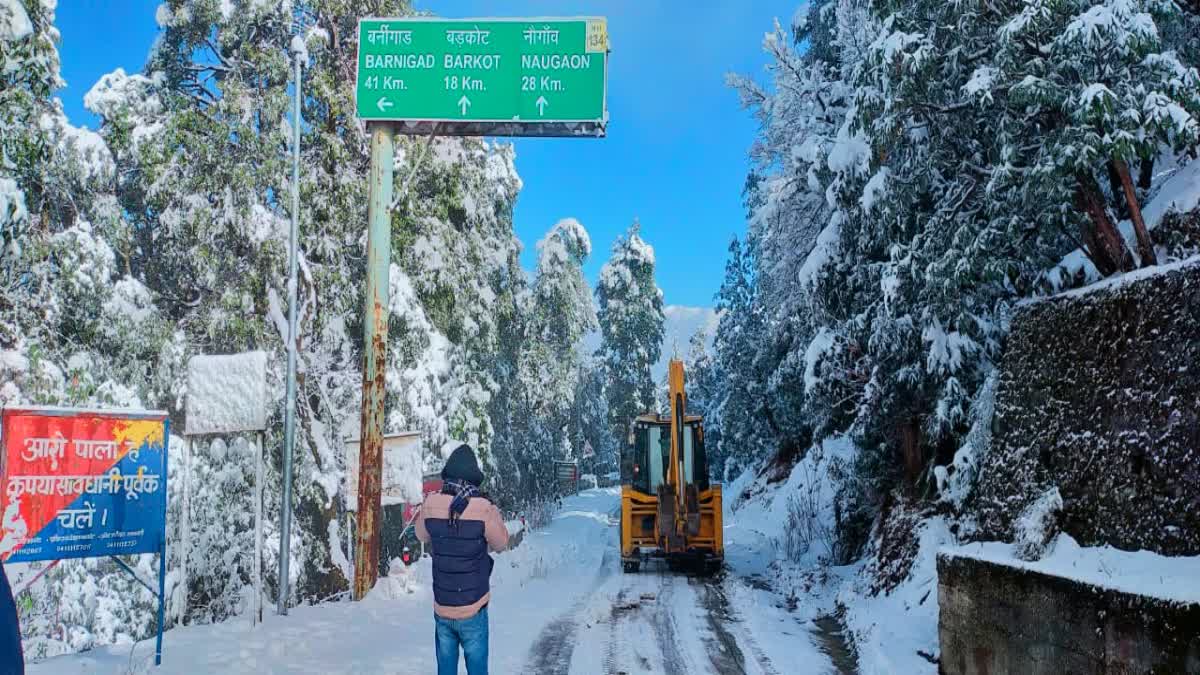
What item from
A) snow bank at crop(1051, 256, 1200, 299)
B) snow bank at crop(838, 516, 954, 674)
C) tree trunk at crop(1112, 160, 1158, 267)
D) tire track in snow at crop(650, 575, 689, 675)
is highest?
tree trunk at crop(1112, 160, 1158, 267)

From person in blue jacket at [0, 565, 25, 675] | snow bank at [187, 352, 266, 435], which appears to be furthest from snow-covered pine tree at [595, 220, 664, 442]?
person in blue jacket at [0, 565, 25, 675]

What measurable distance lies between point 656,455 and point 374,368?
7337 millimetres

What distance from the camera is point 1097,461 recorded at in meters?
6.30

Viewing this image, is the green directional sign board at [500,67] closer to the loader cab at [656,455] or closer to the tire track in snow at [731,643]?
the tire track in snow at [731,643]

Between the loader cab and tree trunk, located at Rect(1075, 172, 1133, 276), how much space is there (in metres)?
9.60

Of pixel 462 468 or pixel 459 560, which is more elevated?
pixel 462 468

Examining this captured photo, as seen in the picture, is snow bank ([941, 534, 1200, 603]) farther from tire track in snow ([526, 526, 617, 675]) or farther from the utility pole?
the utility pole

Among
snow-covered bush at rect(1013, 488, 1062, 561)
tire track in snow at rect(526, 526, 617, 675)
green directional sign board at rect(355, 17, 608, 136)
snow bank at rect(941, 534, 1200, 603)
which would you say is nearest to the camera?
snow bank at rect(941, 534, 1200, 603)

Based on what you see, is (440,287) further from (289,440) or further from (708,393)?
(708,393)

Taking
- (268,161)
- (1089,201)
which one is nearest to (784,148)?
(1089,201)

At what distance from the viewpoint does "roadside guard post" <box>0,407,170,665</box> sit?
6.34 metres

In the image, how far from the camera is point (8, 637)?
212 centimetres

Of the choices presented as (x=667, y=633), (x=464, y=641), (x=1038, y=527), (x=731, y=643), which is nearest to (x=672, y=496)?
(x=667, y=633)

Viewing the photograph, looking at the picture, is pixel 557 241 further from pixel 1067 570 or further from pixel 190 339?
pixel 1067 570
